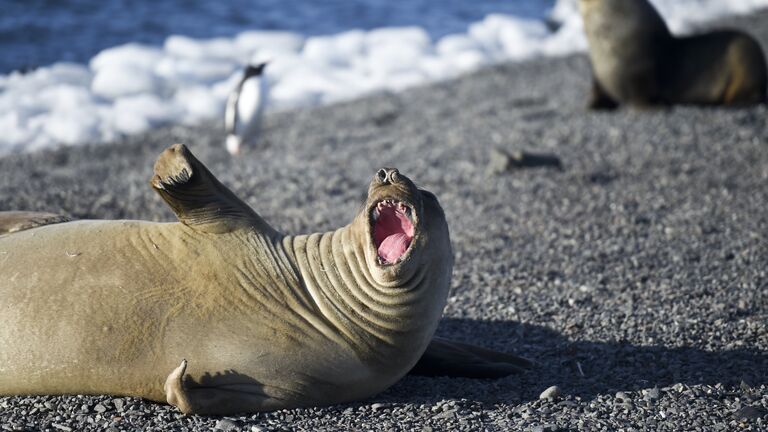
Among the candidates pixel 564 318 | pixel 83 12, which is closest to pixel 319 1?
pixel 83 12

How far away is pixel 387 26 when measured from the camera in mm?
17047

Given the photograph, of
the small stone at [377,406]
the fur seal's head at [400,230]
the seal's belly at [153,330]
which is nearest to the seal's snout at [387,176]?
the fur seal's head at [400,230]

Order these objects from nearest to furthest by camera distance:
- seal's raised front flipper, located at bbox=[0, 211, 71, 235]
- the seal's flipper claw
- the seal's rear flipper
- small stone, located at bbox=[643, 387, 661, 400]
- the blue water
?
1. the seal's flipper claw
2. small stone, located at bbox=[643, 387, 661, 400]
3. seal's raised front flipper, located at bbox=[0, 211, 71, 235]
4. the seal's rear flipper
5. the blue water

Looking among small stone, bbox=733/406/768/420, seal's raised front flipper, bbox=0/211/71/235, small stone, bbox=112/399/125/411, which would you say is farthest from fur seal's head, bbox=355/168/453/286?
seal's raised front flipper, bbox=0/211/71/235

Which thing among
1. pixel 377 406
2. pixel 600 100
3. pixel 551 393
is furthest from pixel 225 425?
pixel 600 100

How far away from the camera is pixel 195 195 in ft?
12.2

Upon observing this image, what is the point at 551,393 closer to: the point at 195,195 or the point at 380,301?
the point at 380,301

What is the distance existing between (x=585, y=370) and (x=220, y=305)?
1.57 metres

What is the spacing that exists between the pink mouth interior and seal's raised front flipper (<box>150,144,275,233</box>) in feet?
1.64

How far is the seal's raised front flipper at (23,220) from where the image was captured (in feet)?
13.0

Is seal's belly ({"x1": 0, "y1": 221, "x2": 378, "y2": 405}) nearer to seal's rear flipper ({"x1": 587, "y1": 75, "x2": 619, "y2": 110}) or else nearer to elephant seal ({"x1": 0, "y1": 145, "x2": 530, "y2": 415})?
elephant seal ({"x1": 0, "y1": 145, "x2": 530, "y2": 415})

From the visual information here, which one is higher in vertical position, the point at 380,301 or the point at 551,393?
the point at 380,301

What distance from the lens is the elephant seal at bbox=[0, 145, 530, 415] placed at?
3443 millimetres

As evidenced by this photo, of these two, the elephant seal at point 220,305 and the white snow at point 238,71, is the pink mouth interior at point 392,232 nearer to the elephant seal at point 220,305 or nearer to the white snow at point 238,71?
the elephant seal at point 220,305
